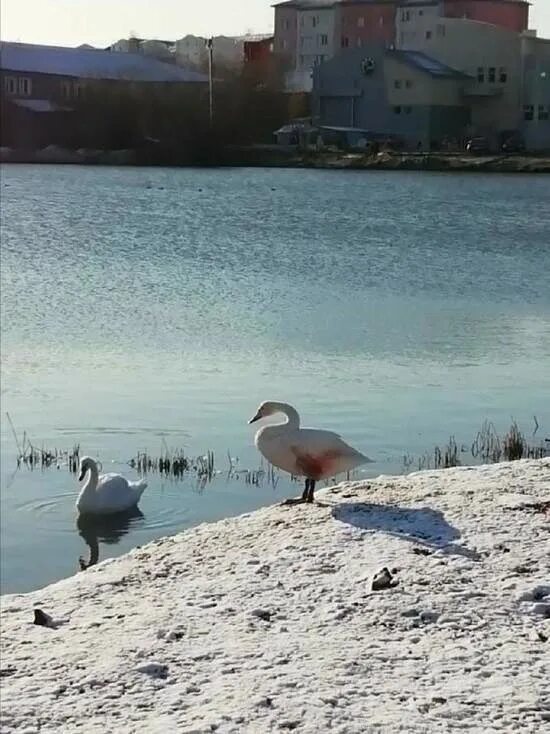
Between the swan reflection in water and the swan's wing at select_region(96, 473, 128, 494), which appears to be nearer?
the swan reflection in water

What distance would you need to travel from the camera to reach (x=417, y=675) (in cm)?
435

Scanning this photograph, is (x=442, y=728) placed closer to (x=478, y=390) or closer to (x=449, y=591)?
(x=449, y=591)

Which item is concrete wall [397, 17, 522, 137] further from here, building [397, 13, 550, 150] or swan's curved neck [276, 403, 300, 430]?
Answer: swan's curved neck [276, 403, 300, 430]

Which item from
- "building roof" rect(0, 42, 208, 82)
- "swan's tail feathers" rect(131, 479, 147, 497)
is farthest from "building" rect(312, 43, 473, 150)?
"swan's tail feathers" rect(131, 479, 147, 497)

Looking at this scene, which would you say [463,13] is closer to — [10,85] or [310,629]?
[310,629]

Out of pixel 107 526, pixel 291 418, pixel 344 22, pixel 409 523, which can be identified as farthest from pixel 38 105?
pixel 409 523

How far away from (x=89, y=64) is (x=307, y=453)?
15.7m

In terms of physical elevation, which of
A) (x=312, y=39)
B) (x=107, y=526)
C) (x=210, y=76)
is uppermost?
(x=312, y=39)

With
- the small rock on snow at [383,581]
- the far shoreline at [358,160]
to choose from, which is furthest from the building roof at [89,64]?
the small rock on snow at [383,581]

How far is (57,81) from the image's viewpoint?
23094 millimetres

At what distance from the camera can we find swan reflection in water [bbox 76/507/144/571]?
7.92 meters

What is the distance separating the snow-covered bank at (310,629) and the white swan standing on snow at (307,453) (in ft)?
1.18

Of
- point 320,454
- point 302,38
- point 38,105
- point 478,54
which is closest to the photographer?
point 320,454

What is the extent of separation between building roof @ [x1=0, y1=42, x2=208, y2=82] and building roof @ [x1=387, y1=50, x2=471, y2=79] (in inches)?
121
